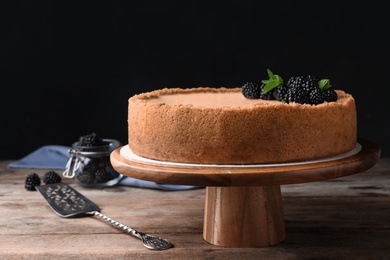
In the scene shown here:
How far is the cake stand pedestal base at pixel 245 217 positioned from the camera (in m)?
1.99

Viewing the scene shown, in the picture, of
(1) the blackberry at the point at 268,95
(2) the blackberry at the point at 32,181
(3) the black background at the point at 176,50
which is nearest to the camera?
(1) the blackberry at the point at 268,95

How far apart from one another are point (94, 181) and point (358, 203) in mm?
1009

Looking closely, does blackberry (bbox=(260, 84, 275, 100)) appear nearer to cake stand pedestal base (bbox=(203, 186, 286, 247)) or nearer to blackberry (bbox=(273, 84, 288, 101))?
blackberry (bbox=(273, 84, 288, 101))

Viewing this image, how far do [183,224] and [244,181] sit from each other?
55 cm

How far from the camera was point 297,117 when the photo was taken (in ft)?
6.08

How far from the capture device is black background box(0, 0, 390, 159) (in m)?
3.35

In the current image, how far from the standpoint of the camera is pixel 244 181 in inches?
67.6

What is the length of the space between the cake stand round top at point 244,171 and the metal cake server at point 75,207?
0.26m

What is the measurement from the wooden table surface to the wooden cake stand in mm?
47

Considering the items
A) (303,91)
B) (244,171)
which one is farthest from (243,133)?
(303,91)

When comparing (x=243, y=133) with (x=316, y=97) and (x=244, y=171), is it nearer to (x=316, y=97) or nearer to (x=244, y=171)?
(x=244, y=171)

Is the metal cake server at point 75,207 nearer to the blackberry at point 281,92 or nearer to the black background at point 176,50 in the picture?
the blackberry at point 281,92

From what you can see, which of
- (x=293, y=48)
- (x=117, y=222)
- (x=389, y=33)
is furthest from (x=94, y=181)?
(x=389, y=33)

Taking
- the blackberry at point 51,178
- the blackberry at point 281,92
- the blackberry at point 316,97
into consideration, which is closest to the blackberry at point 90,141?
the blackberry at point 51,178
